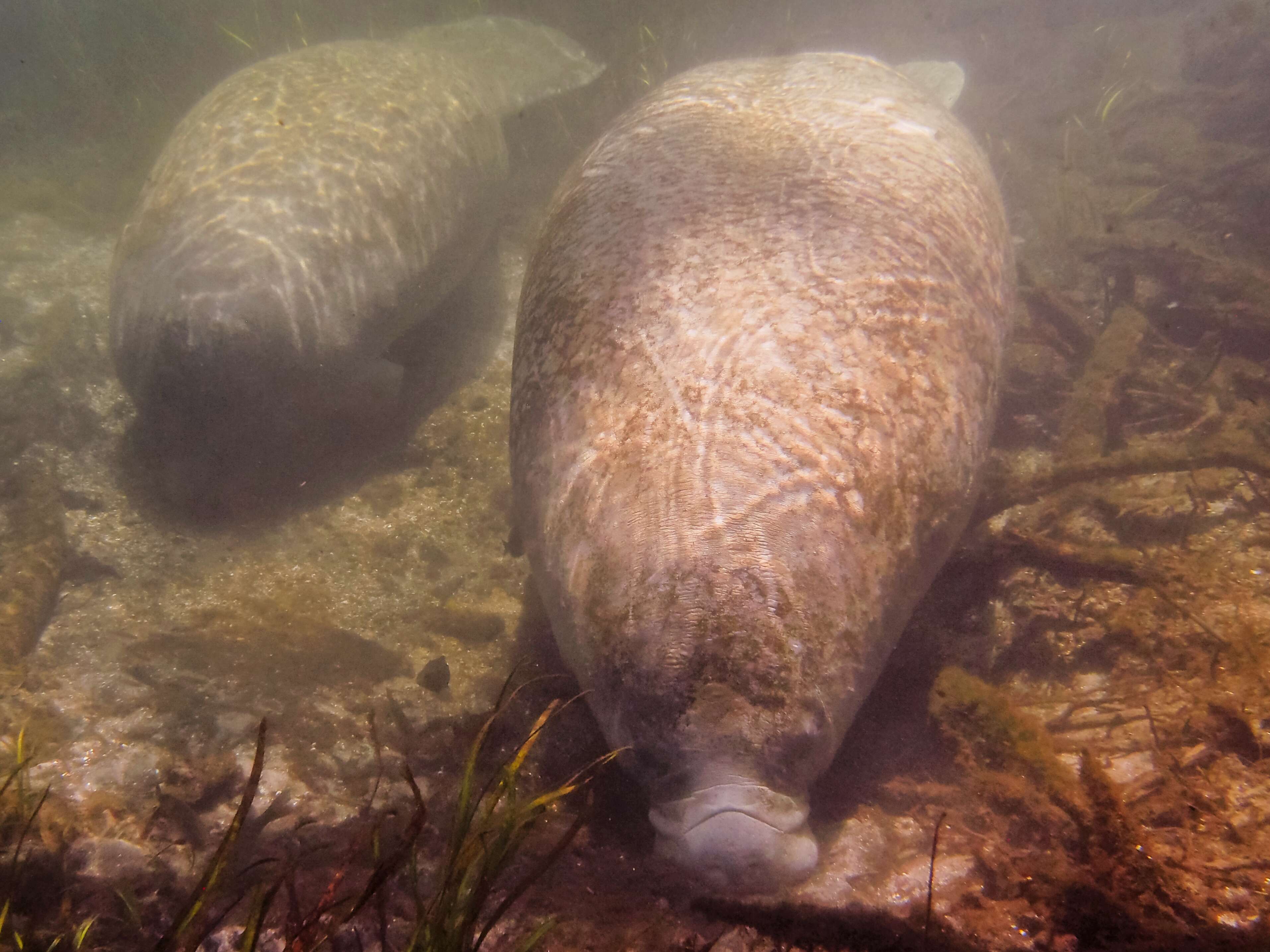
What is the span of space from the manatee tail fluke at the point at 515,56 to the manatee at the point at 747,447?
4285 millimetres

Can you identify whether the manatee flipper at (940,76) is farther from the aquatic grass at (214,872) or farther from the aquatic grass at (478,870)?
the aquatic grass at (214,872)

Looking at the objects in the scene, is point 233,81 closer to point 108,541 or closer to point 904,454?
point 108,541

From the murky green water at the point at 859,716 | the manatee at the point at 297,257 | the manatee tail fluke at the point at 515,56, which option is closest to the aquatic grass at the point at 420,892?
the murky green water at the point at 859,716

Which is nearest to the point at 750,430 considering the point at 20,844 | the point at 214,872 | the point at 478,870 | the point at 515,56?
the point at 478,870

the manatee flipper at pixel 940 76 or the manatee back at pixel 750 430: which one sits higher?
the manatee flipper at pixel 940 76

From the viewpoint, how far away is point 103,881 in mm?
2123

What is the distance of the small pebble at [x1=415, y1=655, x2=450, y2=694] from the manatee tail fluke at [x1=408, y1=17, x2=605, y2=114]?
18.2 ft

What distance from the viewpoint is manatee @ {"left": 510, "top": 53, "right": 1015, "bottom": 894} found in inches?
85.1

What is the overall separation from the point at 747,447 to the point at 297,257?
3455 millimetres

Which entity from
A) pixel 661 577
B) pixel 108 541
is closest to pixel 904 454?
pixel 661 577

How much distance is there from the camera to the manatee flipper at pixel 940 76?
6.30m

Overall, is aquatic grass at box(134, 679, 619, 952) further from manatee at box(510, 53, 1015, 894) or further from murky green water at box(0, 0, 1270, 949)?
manatee at box(510, 53, 1015, 894)

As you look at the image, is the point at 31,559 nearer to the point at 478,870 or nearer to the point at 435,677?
the point at 435,677

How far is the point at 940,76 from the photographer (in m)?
6.66
